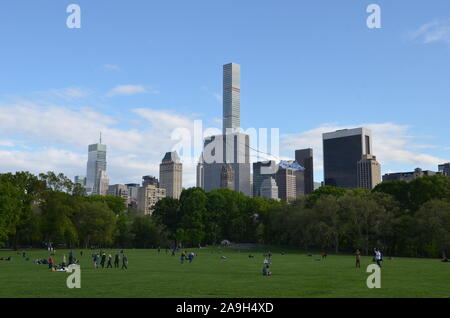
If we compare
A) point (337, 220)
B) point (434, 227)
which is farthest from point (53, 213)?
point (434, 227)

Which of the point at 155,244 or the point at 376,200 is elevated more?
the point at 376,200

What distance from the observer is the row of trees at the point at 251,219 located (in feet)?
235

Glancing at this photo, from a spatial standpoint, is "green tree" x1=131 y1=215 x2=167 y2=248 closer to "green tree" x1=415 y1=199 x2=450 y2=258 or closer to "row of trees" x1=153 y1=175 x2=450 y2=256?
"row of trees" x1=153 y1=175 x2=450 y2=256

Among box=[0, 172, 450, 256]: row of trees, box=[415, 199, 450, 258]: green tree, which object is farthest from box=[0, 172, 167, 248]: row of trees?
box=[415, 199, 450, 258]: green tree

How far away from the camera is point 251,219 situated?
11569 centimetres

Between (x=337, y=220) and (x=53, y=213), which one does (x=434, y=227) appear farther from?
(x=53, y=213)

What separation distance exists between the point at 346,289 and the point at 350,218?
5641cm

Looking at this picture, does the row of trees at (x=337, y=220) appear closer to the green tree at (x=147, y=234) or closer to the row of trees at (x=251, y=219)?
the row of trees at (x=251, y=219)

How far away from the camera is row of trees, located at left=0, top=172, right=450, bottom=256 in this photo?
71.7 metres
